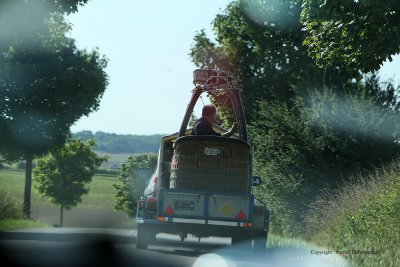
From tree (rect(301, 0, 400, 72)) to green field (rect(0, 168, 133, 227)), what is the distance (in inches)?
1387

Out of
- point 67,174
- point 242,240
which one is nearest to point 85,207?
point 67,174

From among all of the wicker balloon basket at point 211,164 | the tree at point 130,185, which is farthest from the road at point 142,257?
the tree at point 130,185

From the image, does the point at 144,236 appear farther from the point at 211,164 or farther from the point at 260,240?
the point at 260,240

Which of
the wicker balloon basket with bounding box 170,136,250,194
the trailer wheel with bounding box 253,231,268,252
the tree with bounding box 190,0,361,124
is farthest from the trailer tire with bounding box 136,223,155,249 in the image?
the tree with bounding box 190,0,361,124

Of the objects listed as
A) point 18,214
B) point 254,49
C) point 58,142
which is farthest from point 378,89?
point 58,142

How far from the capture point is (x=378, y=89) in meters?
26.4

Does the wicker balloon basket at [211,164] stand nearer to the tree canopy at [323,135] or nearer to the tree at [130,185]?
the tree canopy at [323,135]

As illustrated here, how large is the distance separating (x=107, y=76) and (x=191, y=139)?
30.2m

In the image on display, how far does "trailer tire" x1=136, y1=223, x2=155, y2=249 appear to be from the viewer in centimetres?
1543

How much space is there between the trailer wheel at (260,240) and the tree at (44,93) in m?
24.4

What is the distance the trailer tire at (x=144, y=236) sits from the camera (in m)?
15.4

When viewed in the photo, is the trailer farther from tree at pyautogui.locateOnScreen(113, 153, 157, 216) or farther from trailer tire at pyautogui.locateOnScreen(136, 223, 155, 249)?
tree at pyautogui.locateOnScreen(113, 153, 157, 216)

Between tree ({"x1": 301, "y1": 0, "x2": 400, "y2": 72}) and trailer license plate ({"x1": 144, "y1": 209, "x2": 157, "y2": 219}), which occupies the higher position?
tree ({"x1": 301, "y1": 0, "x2": 400, "y2": 72})

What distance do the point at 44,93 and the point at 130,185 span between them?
231ft
